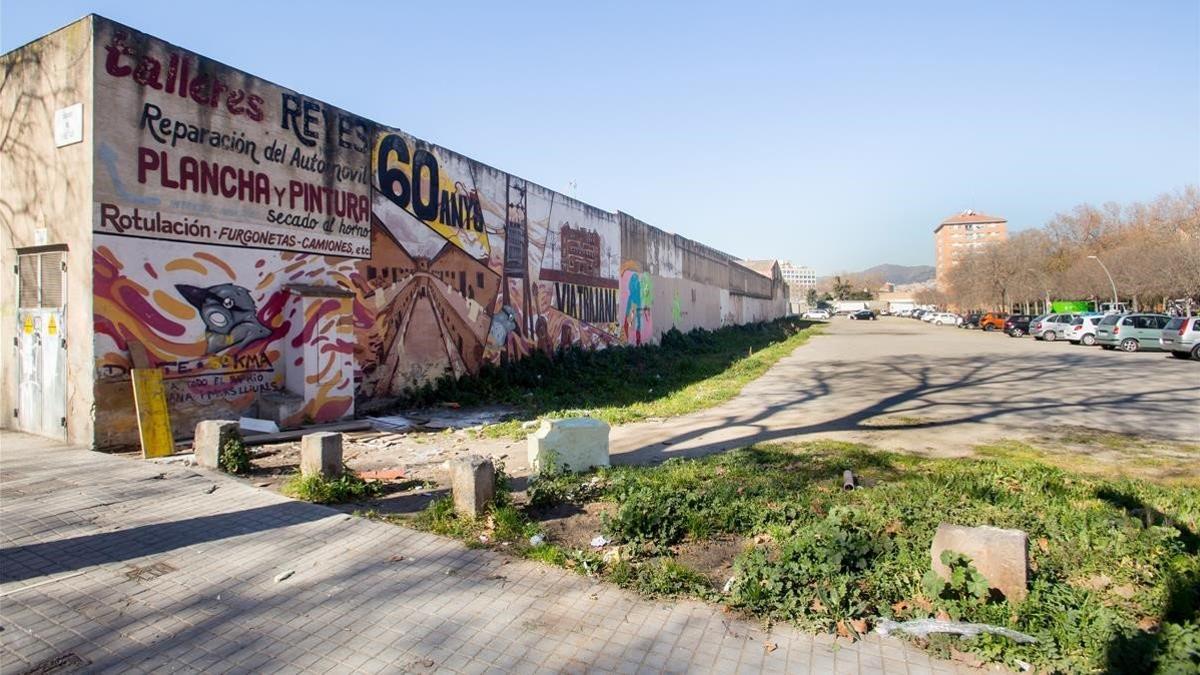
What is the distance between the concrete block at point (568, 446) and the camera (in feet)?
23.3

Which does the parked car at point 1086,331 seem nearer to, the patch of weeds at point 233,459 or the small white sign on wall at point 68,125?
the patch of weeds at point 233,459

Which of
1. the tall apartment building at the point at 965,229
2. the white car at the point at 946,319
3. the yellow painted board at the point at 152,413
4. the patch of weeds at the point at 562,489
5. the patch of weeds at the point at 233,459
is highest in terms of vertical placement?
the tall apartment building at the point at 965,229

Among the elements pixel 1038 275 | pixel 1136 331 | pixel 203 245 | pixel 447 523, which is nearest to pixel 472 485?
pixel 447 523

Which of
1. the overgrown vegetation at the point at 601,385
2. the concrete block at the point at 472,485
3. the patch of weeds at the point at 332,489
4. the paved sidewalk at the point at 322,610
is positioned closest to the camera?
the paved sidewalk at the point at 322,610

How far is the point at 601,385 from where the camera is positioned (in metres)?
16.2

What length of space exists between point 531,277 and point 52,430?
35.3 feet

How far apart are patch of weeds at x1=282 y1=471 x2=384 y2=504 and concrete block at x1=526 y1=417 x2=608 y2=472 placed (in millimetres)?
1670

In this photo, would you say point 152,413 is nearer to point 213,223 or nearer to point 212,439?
point 212,439

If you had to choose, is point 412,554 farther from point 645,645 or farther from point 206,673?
point 645,645

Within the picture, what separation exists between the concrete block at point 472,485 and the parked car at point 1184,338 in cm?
2798

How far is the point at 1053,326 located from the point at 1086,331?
4.95 m

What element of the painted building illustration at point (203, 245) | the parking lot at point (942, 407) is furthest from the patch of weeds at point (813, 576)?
the painted building illustration at point (203, 245)

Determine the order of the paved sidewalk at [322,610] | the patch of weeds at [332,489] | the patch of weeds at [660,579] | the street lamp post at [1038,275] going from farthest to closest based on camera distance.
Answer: the street lamp post at [1038,275] < the patch of weeds at [332,489] < the patch of weeds at [660,579] < the paved sidewalk at [322,610]

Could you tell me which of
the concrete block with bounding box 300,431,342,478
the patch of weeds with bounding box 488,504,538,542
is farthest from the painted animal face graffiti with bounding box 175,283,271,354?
the patch of weeds with bounding box 488,504,538,542
